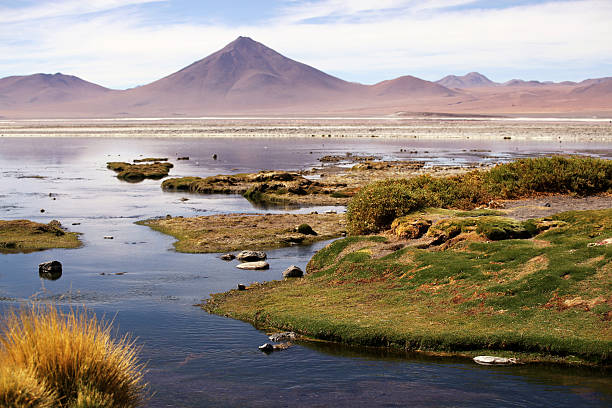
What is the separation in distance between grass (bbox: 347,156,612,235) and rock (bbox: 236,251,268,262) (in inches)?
158

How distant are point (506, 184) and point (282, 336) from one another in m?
19.8

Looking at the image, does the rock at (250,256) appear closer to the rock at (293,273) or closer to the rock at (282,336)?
the rock at (293,273)

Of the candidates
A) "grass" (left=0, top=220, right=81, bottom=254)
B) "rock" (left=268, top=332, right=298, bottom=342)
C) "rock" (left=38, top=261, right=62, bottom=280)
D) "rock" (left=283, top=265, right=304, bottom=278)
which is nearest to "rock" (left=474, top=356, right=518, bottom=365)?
"rock" (left=268, top=332, right=298, bottom=342)

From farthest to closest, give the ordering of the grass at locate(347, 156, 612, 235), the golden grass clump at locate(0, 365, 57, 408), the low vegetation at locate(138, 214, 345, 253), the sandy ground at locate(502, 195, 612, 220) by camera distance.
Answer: the low vegetation at locate(138, 214, 345, 253) < the grass at locate(347, 156, 612, 235) < the sandy ground at locate(502, 195, 612, 220) < the golden grass clump at locate(0, 365, 57, 408)

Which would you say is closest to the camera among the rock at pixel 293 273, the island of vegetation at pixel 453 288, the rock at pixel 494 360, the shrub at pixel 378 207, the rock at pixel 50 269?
the rock at pixel 494 360

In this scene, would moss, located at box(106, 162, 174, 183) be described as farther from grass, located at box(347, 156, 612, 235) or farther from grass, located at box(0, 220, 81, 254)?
grass, located at box(347, 156, 612, 235)

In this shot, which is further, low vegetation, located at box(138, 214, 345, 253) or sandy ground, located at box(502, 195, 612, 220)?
low vegetation, located at box(138, 214, 345, 253)

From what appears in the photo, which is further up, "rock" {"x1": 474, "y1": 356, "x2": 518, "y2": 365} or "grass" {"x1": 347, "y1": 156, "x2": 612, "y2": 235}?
"grass" {"x1": 347, "y1": 156, "x2": 612, "y2": 235}

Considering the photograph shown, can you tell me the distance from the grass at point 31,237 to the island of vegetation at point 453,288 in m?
13.2

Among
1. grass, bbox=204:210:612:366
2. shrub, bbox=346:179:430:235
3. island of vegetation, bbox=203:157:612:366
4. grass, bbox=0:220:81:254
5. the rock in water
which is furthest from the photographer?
grass, bbox=0:220:81:254

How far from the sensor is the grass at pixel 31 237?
31.2 m

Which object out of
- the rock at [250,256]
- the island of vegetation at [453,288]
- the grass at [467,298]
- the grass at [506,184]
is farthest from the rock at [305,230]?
the grass at [467,298]

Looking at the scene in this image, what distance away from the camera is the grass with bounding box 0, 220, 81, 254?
102 ft

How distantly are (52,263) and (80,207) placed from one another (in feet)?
64.4
